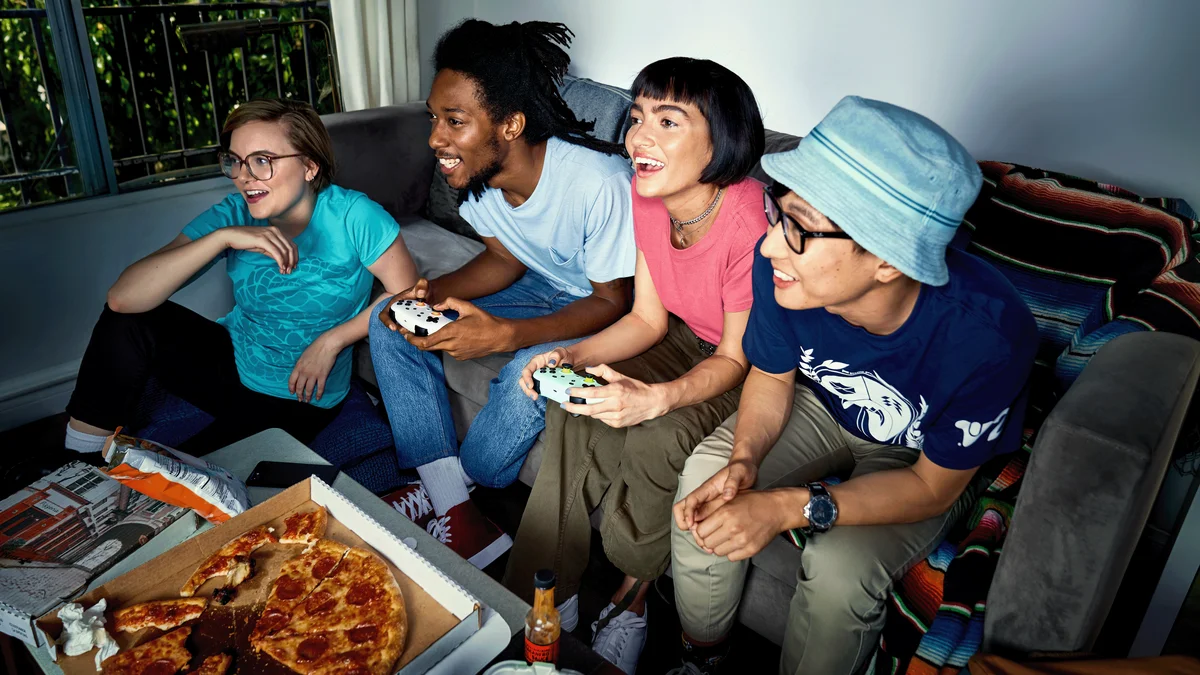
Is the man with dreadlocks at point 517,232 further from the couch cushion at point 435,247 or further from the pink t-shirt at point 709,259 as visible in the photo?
the couch cushion at point 435,247

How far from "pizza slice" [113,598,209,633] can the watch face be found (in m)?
0.92

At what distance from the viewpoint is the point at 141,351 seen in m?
1.79

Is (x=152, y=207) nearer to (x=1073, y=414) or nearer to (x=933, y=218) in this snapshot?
(x=933, y=218)

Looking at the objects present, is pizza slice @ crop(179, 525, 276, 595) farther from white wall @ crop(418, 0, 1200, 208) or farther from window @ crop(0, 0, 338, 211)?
white wall @ crop(418, 0, 1200, 208)

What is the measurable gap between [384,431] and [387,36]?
1.76m

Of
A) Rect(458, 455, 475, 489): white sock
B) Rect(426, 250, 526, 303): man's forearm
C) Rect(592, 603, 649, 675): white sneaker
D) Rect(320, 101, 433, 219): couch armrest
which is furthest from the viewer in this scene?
Rect(320, 101, 433, 219): couch armrest

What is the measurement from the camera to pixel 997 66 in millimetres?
1995

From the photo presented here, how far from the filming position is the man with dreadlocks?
5.86ft

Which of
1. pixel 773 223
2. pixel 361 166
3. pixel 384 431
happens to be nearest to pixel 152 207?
pixel 361 166

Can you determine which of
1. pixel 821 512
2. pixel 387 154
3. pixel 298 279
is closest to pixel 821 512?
pixel 821 512

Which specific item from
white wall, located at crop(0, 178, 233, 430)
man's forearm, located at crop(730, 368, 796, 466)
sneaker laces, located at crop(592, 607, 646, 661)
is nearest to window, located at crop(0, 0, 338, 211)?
white wall, located at crop(0, 178, 233, 430)

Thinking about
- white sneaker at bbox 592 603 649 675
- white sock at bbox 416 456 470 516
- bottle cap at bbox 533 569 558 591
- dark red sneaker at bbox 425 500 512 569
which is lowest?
white sneaker at bbox 592 603 649 675

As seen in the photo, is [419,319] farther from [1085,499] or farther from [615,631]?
[1085,499]

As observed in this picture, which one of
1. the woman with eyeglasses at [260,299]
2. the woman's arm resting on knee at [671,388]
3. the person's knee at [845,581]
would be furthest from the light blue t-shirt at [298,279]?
the person's knee at [845,581]
